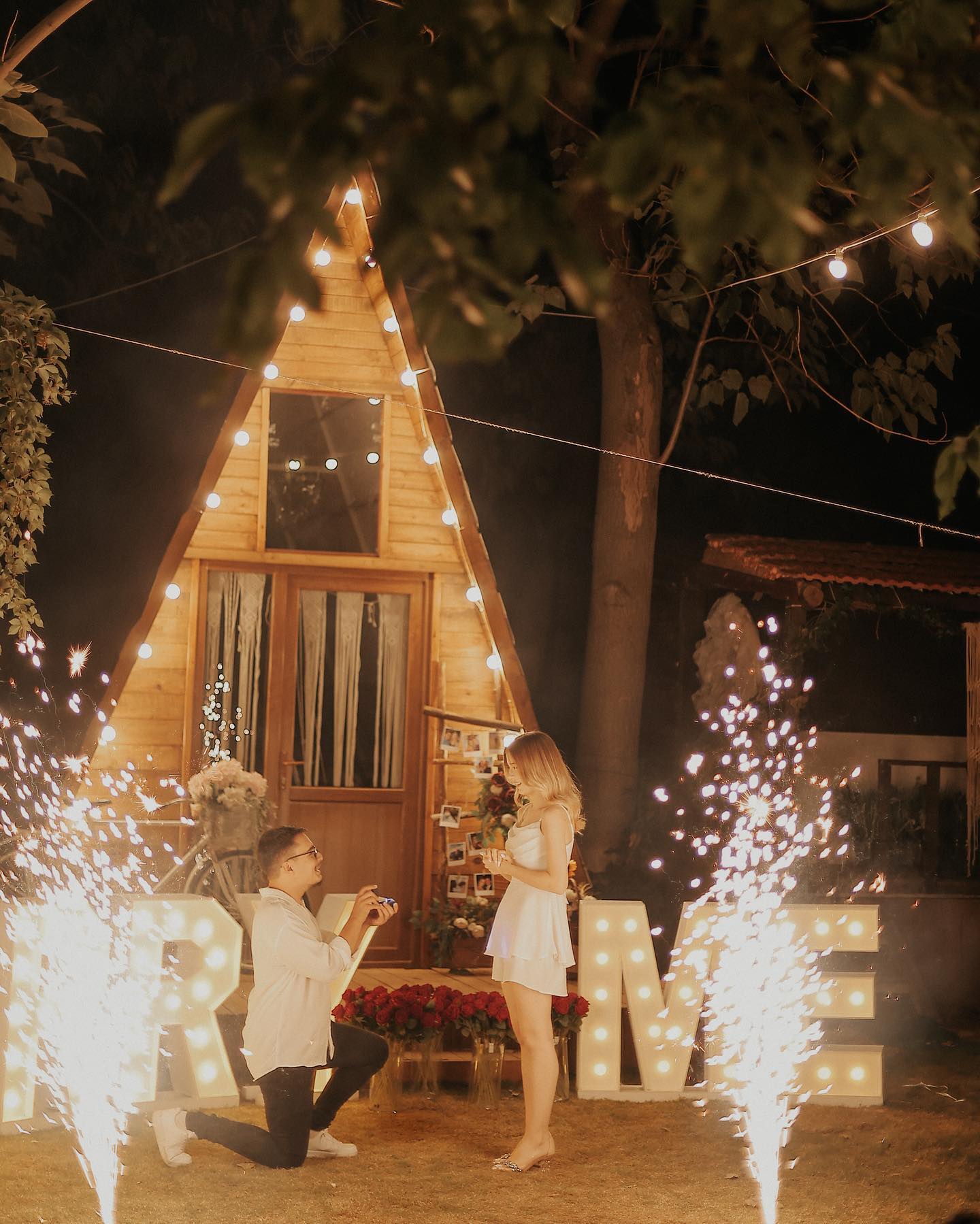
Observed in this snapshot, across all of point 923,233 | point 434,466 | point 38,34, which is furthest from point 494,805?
point 38,34

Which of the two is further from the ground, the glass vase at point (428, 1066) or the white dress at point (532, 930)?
the white dress at point (532, 930)

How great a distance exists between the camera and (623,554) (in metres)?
9.45

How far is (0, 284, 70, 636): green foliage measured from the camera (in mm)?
6195

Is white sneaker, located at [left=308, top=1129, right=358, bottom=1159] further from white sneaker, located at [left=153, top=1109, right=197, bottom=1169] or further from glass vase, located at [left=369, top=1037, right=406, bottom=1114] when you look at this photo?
glass vase, located at [left=369, top=1037, right=406, bottom=1114]

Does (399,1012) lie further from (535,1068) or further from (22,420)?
(22,420)

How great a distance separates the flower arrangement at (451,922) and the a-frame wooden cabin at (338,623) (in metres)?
0.20

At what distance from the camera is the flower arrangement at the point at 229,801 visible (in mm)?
7586

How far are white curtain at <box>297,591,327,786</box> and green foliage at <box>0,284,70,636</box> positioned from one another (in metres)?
2.10

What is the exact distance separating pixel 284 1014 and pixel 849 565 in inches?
191

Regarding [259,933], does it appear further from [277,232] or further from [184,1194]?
[277,232]

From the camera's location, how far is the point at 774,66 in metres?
9.04

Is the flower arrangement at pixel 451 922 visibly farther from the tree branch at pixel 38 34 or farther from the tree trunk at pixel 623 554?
the tree branch at pixel 38 34

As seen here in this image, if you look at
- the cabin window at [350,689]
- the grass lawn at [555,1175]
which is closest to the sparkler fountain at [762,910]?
the grass lawn at [555,1175]

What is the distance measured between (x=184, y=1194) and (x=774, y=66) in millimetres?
7520
